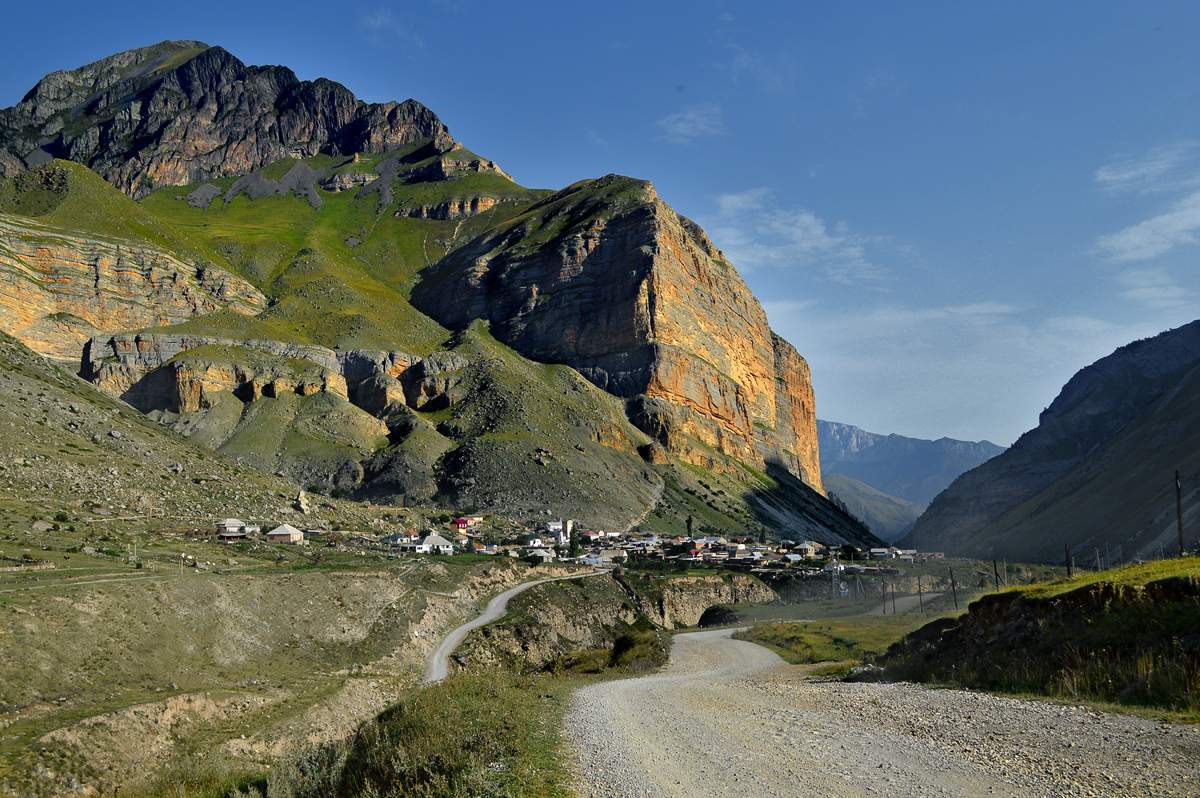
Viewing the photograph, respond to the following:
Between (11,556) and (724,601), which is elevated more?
(11,556)

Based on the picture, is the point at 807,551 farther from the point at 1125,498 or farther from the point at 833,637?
the point at 833,637

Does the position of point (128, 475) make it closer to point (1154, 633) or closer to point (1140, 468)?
point (1154, 633)

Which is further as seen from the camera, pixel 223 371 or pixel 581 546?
pixel 223 371

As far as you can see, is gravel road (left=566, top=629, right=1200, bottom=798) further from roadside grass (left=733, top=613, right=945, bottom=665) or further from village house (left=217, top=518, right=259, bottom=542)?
village house (left=217, top=518, right=259, bottom=542)

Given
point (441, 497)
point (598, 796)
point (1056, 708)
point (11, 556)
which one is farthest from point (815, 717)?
point (441, 497)

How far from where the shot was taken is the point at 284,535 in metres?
70.2

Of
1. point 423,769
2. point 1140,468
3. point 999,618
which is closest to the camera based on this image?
point 423,769

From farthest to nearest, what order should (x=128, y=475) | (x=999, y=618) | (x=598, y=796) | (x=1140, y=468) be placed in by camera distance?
(x=1140, y=468) < (x=128, y=475) < (x=999, y=618) < (x=598, y=796)

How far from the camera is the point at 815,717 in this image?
19.3 m

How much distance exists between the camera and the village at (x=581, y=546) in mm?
76250

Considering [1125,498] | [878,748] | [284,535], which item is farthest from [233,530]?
[1125,498]

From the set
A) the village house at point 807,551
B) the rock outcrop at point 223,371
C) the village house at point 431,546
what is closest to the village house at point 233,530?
the village house at point 431,546

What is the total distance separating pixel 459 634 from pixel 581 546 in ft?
200

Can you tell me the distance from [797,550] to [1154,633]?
121m
